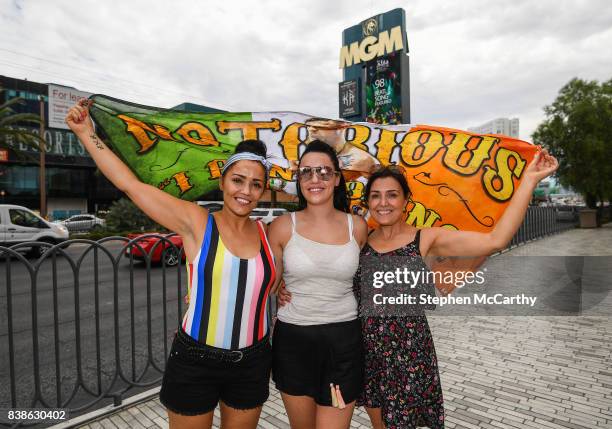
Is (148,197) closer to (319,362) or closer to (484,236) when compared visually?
(319,362)

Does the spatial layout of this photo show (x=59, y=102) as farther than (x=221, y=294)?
Yes

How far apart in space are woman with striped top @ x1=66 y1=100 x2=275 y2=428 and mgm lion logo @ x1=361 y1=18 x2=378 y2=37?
27.1m

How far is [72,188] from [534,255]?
177ft

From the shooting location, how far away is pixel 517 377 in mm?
4258

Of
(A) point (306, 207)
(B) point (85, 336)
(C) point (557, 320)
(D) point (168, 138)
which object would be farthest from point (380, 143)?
(B) point (85, 336)

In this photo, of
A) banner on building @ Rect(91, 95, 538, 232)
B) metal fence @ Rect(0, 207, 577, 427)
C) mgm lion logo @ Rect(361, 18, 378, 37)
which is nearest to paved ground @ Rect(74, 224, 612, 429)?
metal fence @ Rect(0, 207, 577, 427)

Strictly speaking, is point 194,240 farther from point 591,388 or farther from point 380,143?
point 591,388

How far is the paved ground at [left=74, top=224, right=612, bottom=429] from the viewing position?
346cm

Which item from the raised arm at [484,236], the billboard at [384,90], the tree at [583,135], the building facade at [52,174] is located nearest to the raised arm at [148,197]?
the raised arm at [484,236]

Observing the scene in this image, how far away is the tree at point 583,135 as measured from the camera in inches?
1056

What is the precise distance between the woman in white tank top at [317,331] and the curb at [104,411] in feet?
7.50

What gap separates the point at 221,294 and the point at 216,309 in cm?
9

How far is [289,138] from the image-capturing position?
10.8 feet

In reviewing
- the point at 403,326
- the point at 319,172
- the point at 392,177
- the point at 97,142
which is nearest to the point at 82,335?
the point at 97,142
